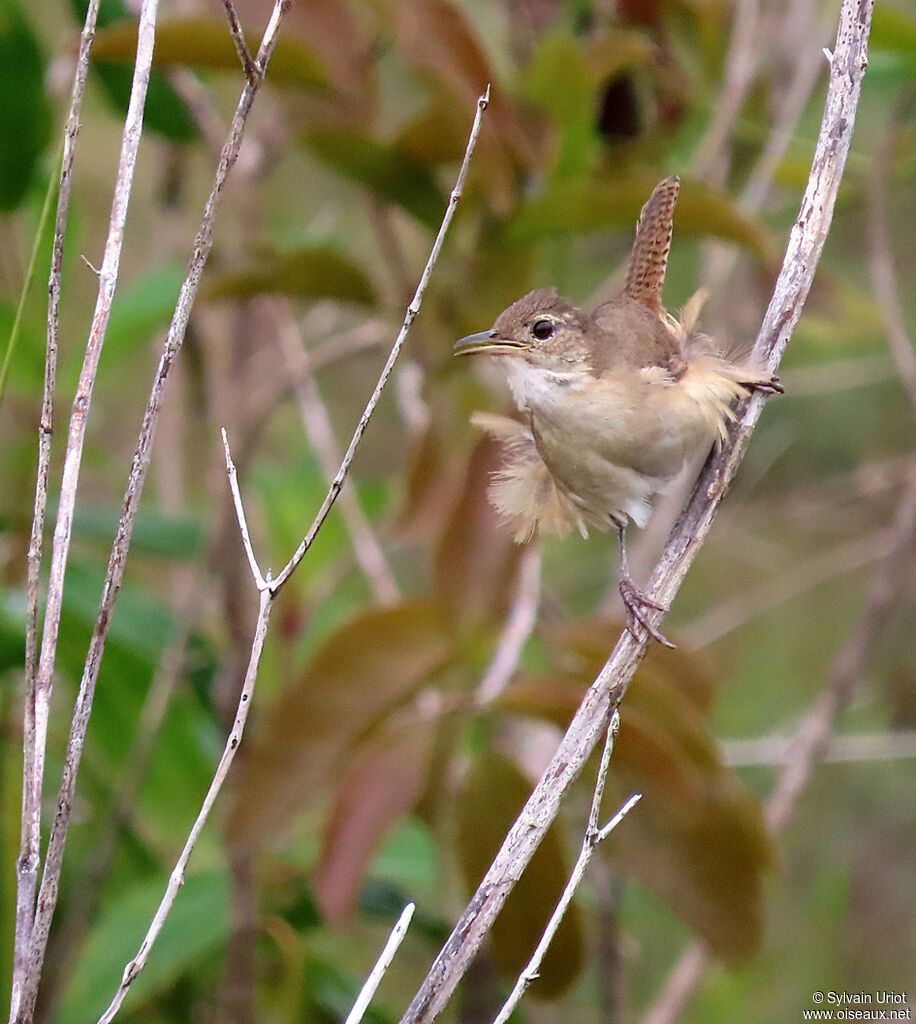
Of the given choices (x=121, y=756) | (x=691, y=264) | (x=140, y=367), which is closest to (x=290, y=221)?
(x=140, y=367)

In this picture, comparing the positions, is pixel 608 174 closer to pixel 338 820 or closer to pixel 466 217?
pixel 466 217

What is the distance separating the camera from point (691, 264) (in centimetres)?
451

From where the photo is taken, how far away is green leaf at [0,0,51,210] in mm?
2236

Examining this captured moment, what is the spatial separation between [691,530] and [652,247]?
786 millimetres

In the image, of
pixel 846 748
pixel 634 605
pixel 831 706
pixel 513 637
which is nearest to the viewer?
pixel 634 605

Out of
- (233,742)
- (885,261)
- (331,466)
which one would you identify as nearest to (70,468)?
(233,742)

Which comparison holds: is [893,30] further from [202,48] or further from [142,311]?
[142,311]

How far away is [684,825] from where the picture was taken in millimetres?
2006

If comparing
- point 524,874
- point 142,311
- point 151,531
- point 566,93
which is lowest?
point 524,874

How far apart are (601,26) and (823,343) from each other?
0.94 m

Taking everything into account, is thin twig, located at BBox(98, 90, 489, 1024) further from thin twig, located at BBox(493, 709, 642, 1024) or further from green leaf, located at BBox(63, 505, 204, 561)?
green leaf, located at BBox(63, 505, 204, 561)

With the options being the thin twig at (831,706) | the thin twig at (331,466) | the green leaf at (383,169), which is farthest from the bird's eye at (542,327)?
the thin twig at (831,706)

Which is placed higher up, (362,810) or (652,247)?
(652,247)

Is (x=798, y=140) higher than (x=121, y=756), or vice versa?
(x=798, y=140)
